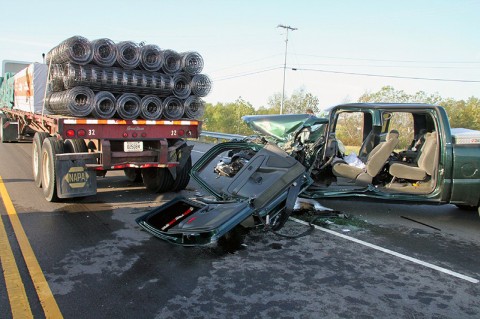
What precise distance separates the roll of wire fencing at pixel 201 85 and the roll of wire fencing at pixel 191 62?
122mm

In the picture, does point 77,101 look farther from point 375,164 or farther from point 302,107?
point 302,107

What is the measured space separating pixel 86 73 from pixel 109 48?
64 centimetres

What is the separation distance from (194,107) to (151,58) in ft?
4.25

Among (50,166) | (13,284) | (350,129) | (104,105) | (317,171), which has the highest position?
(104,105)

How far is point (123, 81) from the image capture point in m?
7.15

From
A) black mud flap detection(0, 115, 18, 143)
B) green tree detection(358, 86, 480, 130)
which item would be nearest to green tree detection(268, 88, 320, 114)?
green tree detection(358, 86, 480, 130)

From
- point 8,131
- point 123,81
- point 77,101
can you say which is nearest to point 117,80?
point 123,81

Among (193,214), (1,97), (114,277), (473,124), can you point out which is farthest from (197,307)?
(473,124)

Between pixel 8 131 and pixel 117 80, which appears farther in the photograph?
pixel 8 131

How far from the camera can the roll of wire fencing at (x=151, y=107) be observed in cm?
744

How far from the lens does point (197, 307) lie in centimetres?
345

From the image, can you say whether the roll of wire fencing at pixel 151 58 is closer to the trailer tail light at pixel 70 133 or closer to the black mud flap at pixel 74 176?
the trailer tail light at pixel 70 133

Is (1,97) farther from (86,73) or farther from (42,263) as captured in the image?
(42,263)

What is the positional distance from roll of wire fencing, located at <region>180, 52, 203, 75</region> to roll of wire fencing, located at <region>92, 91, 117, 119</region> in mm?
1490
